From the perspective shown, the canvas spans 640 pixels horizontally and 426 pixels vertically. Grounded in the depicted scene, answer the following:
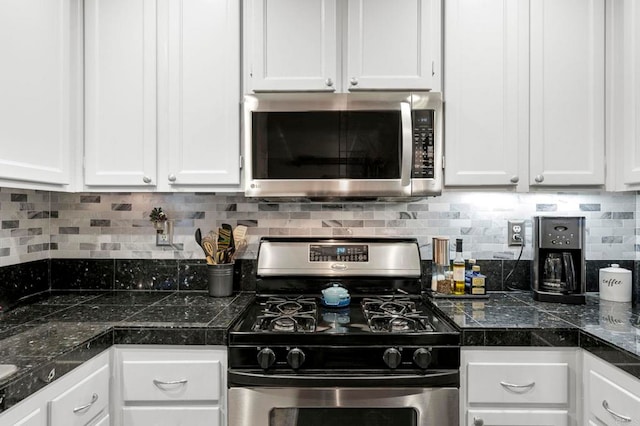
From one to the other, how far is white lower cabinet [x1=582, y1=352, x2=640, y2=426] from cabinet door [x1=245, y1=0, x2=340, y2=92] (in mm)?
1428

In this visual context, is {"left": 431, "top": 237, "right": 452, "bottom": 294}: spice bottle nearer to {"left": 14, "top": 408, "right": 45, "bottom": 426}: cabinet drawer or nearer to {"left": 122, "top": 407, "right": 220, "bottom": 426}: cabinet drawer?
{"left": 122, "top": 407, "right": 220, "bottom": 426}: cabinet drawer

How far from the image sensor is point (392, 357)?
4.80 feet

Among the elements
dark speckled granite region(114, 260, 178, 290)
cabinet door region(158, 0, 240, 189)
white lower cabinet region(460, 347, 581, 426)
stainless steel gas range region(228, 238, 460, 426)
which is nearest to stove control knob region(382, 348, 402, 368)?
stainless steel gas range region(228, 238, 460, 426)

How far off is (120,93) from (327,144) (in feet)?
3.10

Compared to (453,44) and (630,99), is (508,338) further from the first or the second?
(453,44)

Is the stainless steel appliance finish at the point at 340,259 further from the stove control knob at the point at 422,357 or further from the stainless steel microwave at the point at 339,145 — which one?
the stove control knob at the point at 422,357

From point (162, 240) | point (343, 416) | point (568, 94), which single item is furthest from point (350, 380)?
point (568, 94)

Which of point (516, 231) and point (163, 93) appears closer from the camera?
point (163, 93)

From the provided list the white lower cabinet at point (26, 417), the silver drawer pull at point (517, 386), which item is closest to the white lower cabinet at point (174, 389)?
the white lower cabinet at point (26, 417)

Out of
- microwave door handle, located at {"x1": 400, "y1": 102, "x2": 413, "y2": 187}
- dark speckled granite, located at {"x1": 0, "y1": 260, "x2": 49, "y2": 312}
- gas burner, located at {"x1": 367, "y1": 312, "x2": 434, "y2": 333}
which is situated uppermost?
microwave door handle, located at {"x1": 400, "y1": 102, "x2": 413, "y2": 187}

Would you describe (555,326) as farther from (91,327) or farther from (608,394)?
(91,327)

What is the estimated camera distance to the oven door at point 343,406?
57.9 inches

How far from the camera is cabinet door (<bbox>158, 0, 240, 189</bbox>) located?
6.16ft

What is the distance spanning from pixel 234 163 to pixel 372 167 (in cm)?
60
